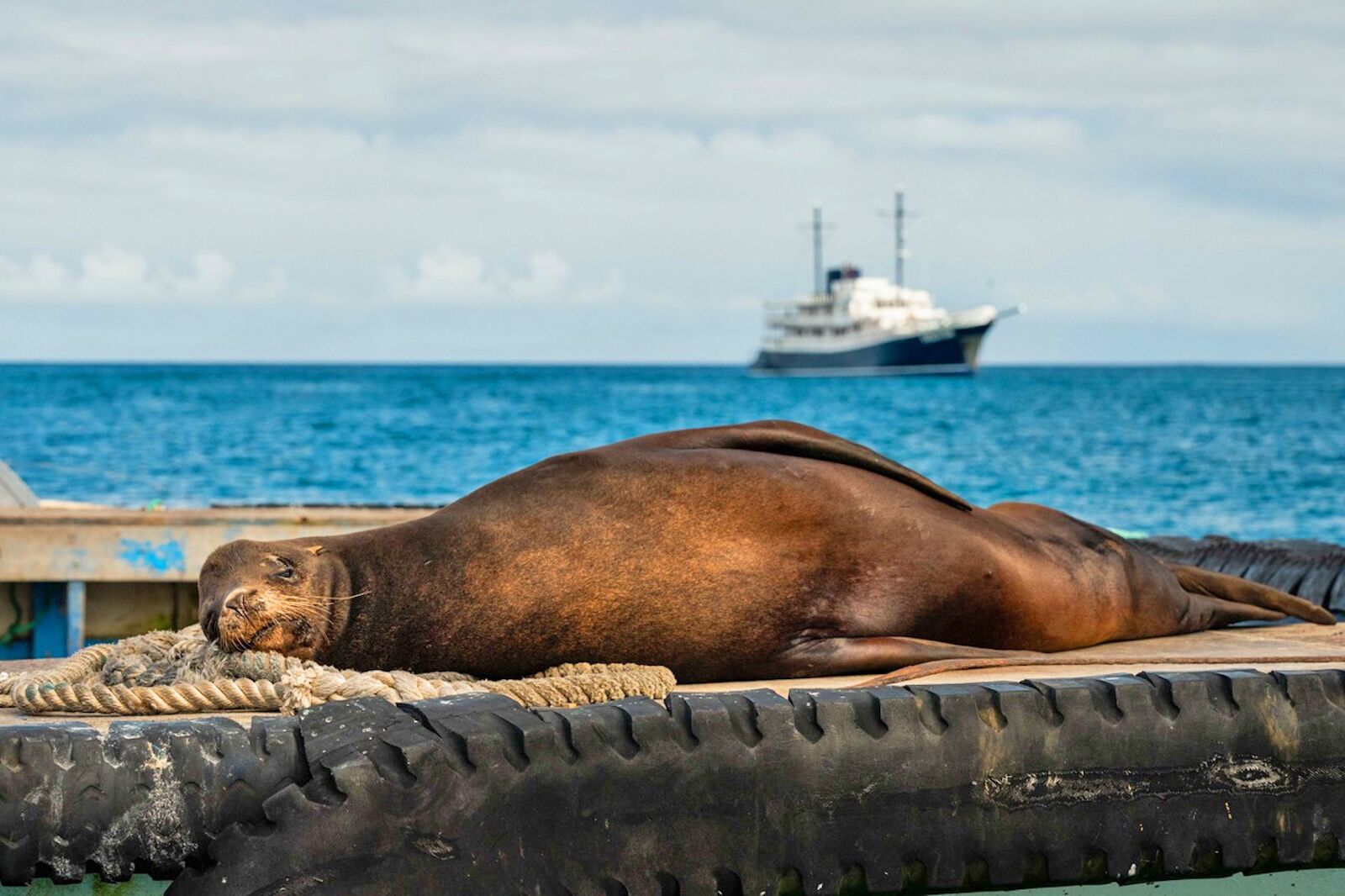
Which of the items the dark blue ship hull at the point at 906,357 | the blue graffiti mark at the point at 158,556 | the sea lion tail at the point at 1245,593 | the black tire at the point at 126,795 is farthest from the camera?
the dark blue ship hull at the point at 906,357

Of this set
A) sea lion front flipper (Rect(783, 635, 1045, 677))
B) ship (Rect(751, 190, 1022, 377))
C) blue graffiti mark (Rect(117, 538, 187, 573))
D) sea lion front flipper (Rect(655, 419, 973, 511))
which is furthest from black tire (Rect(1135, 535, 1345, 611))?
ship (Rect(751, 190, 1022, 377))

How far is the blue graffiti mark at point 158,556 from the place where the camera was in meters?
7.90

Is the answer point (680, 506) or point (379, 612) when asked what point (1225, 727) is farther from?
point (379, 612)

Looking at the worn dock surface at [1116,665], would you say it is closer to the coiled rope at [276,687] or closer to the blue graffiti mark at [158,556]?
the coiled rope at [276,687]

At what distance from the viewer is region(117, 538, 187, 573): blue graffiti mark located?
25.9ft

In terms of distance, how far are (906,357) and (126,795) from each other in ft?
328

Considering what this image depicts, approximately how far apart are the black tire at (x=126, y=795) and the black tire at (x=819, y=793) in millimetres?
159

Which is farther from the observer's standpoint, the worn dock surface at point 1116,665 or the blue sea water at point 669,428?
the blue sea water at point 669,428

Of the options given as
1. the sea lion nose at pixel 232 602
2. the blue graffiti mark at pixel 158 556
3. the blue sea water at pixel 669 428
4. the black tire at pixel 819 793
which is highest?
the sea lion nose at pixel 232 602

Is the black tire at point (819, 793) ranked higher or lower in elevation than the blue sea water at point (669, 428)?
higher

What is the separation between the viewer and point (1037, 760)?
308cm

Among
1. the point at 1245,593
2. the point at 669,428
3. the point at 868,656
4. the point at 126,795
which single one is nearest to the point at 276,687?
the point at 126,795

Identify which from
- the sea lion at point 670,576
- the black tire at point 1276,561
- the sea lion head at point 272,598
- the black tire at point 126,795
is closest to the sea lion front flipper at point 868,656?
the sea lion at point 670,576

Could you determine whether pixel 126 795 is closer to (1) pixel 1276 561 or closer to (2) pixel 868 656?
(2) pixel 868 656
